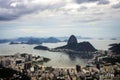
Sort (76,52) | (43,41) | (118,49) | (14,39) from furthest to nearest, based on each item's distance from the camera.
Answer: (43,41) < (14,39) < (76,52) < (118,49)

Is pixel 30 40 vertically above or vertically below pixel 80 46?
above

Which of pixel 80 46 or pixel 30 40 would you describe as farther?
pixel 30 40

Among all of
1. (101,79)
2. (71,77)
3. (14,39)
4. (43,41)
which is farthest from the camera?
(43,41)

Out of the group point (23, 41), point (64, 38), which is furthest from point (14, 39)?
point (64, 38)

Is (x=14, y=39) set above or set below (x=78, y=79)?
above

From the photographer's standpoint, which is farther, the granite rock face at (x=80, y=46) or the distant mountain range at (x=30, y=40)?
the distant mountain range at (x=30, y=40)

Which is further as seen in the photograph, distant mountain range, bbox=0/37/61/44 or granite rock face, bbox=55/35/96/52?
distant mountain range, bbox=0/37/61/44

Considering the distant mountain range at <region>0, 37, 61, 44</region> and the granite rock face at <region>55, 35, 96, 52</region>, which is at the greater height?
the distant mountain range at <region>0, 37, 61, 44</region>

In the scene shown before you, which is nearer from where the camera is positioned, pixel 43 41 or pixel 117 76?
pixel 117 76

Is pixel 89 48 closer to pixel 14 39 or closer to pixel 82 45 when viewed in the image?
pixel 82 45

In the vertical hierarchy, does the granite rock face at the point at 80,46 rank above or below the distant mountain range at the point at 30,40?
below
